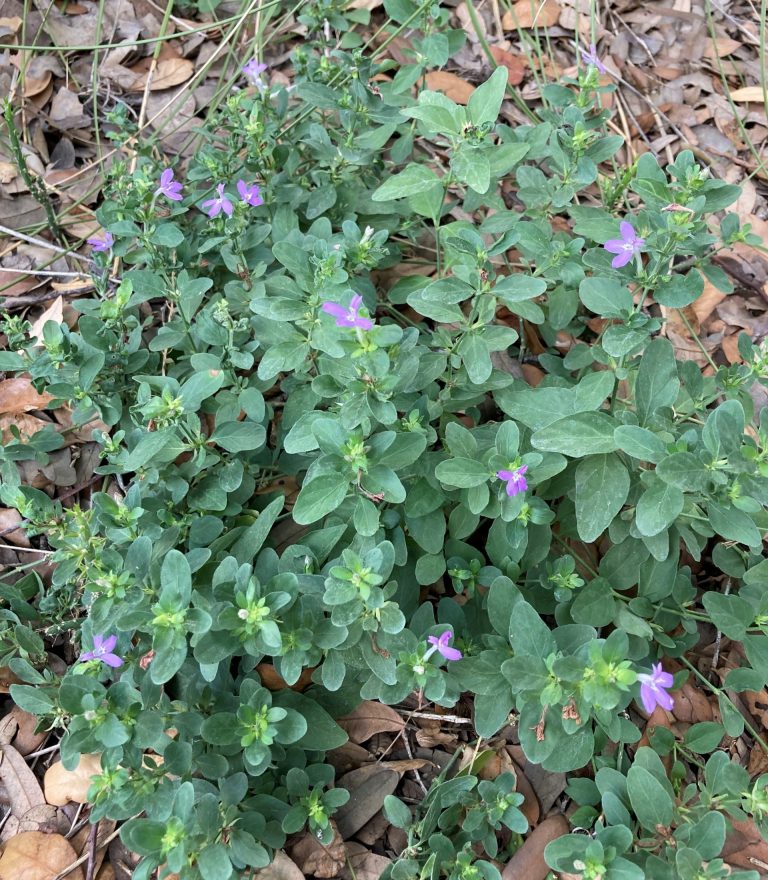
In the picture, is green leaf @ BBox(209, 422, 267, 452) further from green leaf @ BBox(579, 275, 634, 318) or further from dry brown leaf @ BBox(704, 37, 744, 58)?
dry brown leaf @ BBox(704, 37, 744, 58)

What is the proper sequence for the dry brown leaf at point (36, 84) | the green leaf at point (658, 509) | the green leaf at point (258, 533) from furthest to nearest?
1. the dry brown leaf at point (36, 84)
2. the green leaf at point (258, 533)
3. the green leaf at point (658, 509)

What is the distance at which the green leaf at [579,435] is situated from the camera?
86.6 inches

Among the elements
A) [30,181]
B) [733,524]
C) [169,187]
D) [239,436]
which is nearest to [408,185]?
[169,187]

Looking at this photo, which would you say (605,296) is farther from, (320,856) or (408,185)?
(320,856)

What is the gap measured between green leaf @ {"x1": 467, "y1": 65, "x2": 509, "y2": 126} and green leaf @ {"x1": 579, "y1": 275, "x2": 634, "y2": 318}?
644 mm

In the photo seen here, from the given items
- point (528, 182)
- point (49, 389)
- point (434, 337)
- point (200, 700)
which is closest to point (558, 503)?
point (434, 337)

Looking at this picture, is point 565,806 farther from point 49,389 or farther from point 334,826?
point 49,389

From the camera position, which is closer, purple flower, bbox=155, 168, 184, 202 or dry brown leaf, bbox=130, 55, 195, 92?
purple flower, bbox=155, 168, 184, 202

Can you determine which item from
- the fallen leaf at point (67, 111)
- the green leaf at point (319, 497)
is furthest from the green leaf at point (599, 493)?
the fallen leaf at point (67, 111)

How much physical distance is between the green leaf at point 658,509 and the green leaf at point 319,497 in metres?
0.83

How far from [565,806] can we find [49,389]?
220 cm

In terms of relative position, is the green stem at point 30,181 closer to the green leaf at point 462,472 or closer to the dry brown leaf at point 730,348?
the green leaf at point 462,472

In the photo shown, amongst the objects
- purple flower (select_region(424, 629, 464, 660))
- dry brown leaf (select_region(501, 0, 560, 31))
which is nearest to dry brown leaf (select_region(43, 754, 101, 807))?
purple flower (select_region(424, 629, 464, 660))

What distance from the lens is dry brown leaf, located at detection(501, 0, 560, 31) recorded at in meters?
3.97
